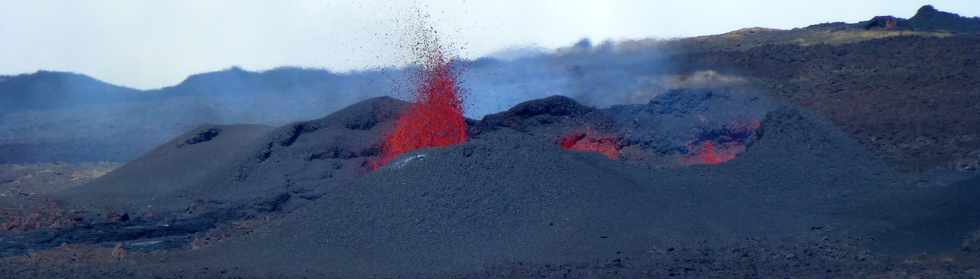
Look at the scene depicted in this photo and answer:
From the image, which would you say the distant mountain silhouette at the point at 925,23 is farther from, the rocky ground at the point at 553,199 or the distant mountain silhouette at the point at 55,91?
the distant mountain silhouette at the point at 55,91

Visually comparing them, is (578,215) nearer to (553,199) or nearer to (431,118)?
(553,199)

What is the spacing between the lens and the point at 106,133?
41688mm

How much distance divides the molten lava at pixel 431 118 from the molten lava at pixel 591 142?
2143 millimetres

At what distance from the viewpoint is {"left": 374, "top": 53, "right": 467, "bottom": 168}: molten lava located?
24047mm

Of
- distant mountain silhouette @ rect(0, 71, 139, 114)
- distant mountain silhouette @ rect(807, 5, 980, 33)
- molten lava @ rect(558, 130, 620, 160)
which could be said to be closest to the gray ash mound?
molten lava @ rect(558, 130, 620, 160)

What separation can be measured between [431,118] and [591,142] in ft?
11.1

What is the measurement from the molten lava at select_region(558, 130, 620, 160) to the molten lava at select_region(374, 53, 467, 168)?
2143 mm

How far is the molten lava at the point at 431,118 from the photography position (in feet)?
78.9

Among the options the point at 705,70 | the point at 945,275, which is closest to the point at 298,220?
the point at 945,275

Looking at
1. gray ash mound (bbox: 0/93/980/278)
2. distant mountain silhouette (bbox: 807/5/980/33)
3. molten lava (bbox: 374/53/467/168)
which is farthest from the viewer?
distant mountain silhouette (bbox: 807/5/980/33)

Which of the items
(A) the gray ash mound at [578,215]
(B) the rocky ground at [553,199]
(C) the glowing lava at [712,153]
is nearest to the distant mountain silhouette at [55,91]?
(B) the rocky ground at [553,199]

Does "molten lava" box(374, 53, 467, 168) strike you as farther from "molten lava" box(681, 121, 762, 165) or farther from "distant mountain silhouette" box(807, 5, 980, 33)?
"distant mountain silhouette" box(807, 5, 980, 33)

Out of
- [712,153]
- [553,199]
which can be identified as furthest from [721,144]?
[553,199]

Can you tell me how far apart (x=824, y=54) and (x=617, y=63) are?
6770mm
